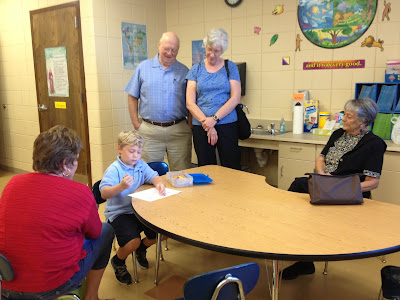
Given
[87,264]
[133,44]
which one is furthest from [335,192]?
[133,44]

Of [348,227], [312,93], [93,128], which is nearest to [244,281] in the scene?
[348,227]

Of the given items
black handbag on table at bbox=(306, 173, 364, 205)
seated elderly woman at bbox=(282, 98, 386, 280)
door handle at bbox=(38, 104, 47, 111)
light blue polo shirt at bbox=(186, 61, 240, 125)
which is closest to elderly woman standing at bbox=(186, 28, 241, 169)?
light blue polo shirt at bbox=(186, 61, 240, 125)

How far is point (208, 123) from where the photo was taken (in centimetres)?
305

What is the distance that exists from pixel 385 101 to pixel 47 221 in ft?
9.46

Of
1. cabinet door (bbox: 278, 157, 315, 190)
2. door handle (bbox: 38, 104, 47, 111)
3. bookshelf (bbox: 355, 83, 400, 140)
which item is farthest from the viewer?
door handle (bbox: 38, 104, 47, 111)

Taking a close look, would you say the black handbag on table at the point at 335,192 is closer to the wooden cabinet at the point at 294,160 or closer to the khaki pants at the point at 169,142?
the wooden cabinet at the point at 294,160

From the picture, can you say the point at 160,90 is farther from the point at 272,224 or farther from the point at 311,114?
the point at 272,224

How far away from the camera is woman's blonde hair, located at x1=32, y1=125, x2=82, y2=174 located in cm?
166

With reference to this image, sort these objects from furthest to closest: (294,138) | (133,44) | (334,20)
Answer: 1. (133,44)
2. (334,20)
3. (294,138)

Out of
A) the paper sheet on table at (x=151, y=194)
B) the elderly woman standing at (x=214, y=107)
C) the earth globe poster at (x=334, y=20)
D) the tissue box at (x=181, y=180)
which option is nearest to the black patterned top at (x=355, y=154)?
the elderly woman standing at (x=214, y=107)

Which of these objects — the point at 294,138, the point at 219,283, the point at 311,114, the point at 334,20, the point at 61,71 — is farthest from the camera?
the point at 61,71

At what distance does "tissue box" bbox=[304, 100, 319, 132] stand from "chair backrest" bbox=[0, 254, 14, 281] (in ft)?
9.91

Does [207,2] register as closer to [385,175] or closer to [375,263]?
[385,175]

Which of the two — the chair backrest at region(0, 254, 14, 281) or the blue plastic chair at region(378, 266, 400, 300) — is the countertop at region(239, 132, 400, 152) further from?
the chair backrest at region(0, 254, 14, 281)
